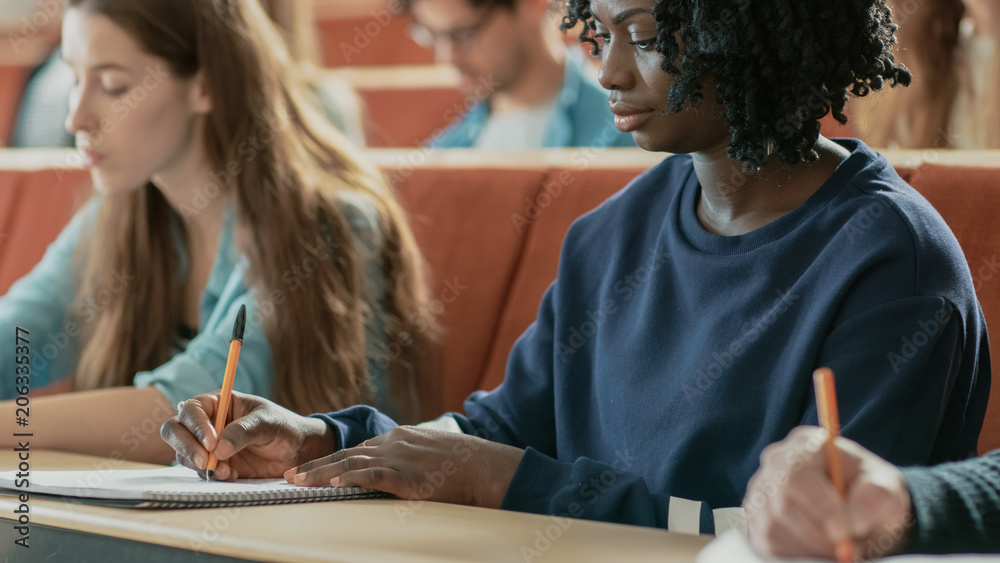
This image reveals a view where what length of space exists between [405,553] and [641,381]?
0.40 metres

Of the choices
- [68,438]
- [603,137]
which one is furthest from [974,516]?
[603,137]

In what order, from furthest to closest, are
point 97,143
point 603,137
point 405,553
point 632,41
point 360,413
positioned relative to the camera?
point 603,137
point 97,143
point 360,413
point 632,41
point 405,553

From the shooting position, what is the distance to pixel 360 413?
3.40 feet

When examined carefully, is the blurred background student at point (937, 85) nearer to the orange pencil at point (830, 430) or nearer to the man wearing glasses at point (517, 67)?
the man wearing glasses at point (517, 67)

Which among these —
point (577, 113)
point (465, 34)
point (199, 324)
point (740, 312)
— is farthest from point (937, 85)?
point (199, 324)

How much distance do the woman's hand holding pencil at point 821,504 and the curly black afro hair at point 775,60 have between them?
36cm

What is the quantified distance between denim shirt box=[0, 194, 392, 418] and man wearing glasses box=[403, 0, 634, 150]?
1.22 m

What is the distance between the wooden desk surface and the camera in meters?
0.66

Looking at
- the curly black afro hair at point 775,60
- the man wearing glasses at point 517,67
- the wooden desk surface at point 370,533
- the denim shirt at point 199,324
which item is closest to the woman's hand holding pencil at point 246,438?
the wooden desk surface at point 370,533

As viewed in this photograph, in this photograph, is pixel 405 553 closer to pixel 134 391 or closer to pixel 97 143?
pixel 134 391

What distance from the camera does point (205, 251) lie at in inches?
61.5

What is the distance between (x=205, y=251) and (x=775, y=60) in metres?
0.96

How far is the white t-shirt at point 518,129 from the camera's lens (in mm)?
2633

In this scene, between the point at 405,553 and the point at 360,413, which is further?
the point at 360,413
